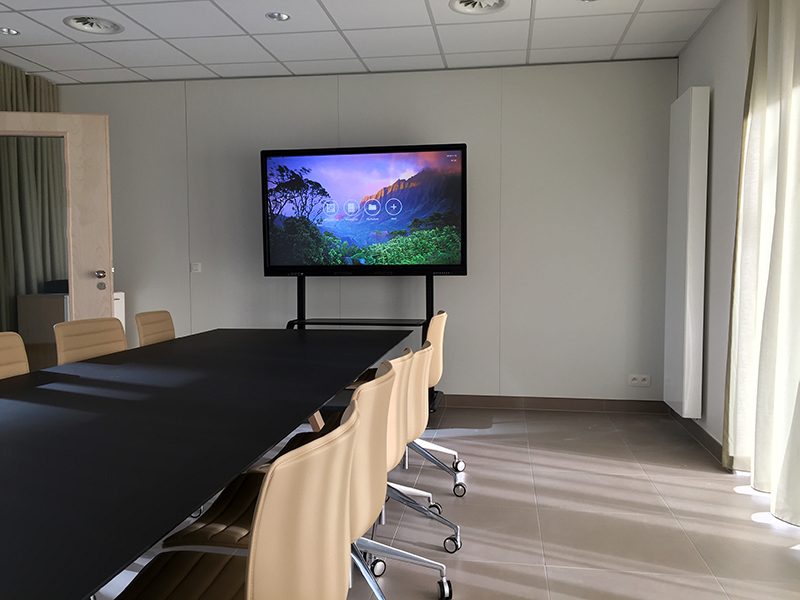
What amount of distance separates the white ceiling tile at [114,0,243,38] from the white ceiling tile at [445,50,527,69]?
1.78 m

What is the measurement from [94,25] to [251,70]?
1347mm

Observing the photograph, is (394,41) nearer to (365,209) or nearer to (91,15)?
(365,209)

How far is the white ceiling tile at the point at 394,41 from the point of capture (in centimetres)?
434

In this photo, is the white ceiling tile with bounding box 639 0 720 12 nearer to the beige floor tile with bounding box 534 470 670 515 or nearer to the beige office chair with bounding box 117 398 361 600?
the beige floor tile with bounding box 534 470 670 515

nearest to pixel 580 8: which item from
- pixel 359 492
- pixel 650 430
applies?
pixel 650 430

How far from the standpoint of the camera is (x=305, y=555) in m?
1.16

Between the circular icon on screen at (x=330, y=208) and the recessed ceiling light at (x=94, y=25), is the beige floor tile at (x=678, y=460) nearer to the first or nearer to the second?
the circular icon on screen at (x=330, y=208)

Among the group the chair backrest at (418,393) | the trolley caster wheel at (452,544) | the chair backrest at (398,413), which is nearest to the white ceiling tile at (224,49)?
the chair backrest at (418,393)

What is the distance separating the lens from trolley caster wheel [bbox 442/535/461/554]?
2596 millimetres

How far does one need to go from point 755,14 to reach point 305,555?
3573 mm

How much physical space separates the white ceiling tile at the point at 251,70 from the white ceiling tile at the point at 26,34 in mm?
1208

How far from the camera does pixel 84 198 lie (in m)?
4.71

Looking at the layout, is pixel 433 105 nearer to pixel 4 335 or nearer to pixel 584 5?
pixel 584 5

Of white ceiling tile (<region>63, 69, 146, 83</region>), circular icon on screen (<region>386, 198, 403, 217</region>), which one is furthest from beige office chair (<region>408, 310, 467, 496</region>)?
white ceiling tile (<region>63, 69, 146, 83</region>)
